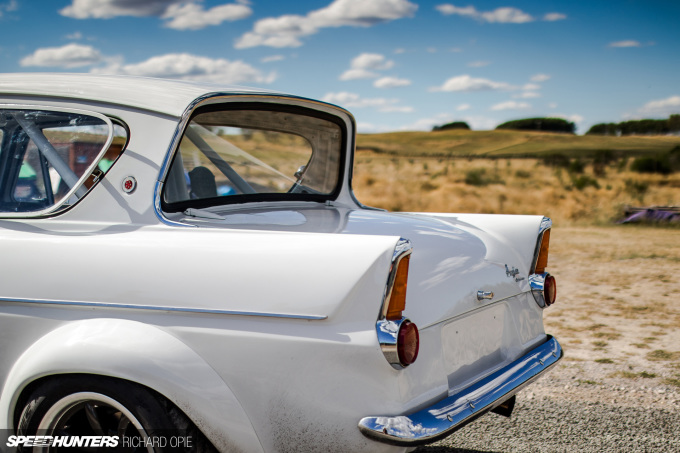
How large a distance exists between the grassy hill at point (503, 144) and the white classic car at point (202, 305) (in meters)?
31.9

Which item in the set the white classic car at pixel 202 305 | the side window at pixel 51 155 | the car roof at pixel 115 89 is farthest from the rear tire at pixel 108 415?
the car roof at pixel 115 89

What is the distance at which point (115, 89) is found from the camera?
2682 millimetres

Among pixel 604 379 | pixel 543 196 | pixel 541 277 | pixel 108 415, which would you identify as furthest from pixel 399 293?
pixel 543 196

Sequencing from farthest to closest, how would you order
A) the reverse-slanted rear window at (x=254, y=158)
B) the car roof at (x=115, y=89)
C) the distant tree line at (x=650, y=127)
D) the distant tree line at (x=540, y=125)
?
the distant tree line at (x=540, y=125)
the distant tree line at (x=650, y=127)
the reverse-slanted rear window at (x=254, y=158)
the car roof at (x=115, y=89)

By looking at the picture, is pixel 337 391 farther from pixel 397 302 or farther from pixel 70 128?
pixel 70 128

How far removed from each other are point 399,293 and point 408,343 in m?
0.17

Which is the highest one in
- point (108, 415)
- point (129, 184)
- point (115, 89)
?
point (115, 89)

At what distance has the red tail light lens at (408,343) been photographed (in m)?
2.09

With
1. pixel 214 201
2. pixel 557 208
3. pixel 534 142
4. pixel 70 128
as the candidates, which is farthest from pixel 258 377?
pixel 534 142

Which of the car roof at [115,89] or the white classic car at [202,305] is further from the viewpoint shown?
the car roof at [115,89]

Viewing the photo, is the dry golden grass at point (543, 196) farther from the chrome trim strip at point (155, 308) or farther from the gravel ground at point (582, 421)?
the chrome trim strip at point (155, 308)

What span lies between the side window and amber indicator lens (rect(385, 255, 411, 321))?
4.09 feet

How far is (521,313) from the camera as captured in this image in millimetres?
3055

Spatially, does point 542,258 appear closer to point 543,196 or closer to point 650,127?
point 543,196
